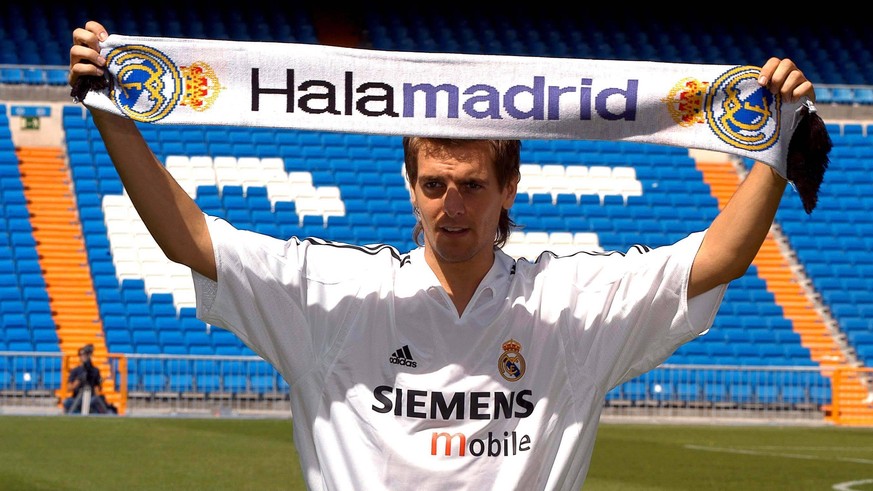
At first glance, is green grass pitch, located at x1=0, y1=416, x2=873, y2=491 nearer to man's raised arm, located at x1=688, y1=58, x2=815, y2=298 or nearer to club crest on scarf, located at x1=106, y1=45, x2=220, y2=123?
club crest on scarf, located at x1=106, y1=45, x2=220, y2=123

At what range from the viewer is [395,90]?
3.62 meters

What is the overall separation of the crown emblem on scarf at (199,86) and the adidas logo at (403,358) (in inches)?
36.5

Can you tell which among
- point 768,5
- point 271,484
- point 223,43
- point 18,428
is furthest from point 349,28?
point 223,43

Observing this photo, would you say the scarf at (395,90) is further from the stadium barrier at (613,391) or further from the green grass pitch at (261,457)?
the stadium barrier at (613,391)

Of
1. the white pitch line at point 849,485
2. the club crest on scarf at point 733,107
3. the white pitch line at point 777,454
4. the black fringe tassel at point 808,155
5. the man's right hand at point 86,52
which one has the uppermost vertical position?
the man's right hand at point 86,52

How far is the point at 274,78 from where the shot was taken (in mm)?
3623

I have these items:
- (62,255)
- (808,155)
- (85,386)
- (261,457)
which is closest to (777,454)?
(261,457)

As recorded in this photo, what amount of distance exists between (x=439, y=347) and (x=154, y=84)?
43.9 inches

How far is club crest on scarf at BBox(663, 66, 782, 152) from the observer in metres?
3.55

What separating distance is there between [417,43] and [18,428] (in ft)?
53.9

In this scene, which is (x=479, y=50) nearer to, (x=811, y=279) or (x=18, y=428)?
(x=811, y=279)

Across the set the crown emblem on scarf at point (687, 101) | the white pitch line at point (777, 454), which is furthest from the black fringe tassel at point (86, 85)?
the white pitch line at point (777, 454)

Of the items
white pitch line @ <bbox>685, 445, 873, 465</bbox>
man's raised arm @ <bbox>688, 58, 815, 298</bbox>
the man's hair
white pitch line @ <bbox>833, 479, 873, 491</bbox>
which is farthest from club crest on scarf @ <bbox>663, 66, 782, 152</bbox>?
white pitch line @ <bbox>685, 445, 873, 465</bbox>

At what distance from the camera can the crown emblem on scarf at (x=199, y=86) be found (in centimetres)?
363
